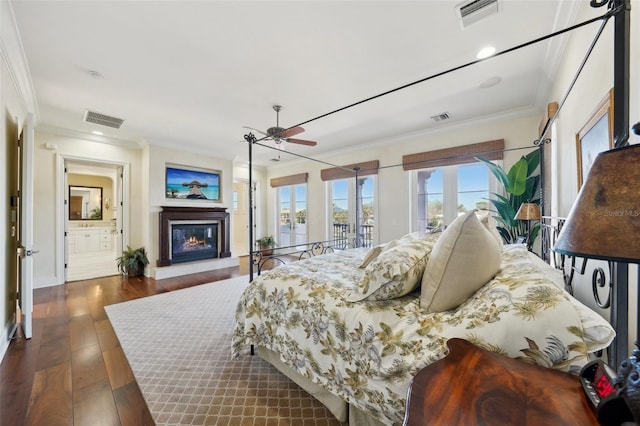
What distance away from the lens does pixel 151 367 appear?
6.57 ft

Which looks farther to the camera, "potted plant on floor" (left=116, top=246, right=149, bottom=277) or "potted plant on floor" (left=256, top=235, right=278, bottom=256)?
"potted plant on floor" (left=256, top=235, right=278, bottom=256)

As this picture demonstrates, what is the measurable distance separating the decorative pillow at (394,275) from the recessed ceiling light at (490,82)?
244 centimetres


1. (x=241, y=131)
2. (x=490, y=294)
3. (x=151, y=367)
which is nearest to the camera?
(x=490, y=294)

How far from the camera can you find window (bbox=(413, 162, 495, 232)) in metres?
3.93

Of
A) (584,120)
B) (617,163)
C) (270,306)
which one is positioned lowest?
(270,306)

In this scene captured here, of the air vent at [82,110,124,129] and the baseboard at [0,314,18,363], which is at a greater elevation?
the air vent at [82,110,124,129]

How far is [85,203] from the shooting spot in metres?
7.91

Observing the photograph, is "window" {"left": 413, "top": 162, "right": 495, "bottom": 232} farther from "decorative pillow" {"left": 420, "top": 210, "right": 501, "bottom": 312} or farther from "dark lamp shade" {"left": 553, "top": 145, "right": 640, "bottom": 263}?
"dark lamp shade" {"left": 553, "top": 145, "right": 640, "bottom": 263}

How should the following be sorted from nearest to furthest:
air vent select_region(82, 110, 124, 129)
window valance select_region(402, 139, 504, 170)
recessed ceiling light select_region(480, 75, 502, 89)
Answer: recessed ceiling light select_region(480, 75, 502, 89) < air vent select_region(82, 110, 124, 129) < window valance select_region(402, 139, 504, 170)

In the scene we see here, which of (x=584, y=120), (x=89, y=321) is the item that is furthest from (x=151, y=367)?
(x=584, y=120)

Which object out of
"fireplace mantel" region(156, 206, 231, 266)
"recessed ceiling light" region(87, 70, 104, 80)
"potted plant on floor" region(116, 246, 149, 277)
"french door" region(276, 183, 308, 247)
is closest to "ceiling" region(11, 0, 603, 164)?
"recessed ceiling light" region(87, 70, 104, 80)

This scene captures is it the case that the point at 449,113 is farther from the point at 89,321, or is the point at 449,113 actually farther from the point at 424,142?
the point at 89,321

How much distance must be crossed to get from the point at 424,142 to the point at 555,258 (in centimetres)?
283

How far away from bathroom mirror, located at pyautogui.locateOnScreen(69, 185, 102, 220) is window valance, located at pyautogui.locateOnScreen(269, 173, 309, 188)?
5635 millimetres
